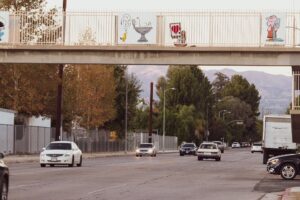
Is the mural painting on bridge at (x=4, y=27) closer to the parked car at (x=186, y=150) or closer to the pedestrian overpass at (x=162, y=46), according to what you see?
the pedestrian overpass at (x=162, y=46)

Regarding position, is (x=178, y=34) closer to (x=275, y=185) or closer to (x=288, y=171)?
(x=288, y=171)

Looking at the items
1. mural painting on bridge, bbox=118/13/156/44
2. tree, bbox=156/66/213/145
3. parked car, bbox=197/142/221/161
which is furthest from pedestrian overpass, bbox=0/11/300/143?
tree, bbox=156/66/213/145

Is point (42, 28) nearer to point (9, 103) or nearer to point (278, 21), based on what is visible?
point (9, 103)

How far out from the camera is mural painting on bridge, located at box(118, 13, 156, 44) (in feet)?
131

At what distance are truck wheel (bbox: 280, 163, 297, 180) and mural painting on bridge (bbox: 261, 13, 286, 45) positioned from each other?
9431 mm

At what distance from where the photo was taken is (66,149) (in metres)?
41.8

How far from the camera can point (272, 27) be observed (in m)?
39.5

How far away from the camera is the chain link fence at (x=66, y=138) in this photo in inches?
2358

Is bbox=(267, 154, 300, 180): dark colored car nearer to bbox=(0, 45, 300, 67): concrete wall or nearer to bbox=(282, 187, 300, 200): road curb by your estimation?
bbox=(282, 187, 300, 200): road curb

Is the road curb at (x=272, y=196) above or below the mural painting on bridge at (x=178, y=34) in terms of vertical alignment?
below

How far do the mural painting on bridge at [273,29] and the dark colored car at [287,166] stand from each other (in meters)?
9.32

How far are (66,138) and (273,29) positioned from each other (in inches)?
1543

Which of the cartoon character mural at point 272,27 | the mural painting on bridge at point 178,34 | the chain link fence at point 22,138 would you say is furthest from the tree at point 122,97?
the cartoon character mural at point 272,27

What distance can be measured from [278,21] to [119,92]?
55.8 metres
